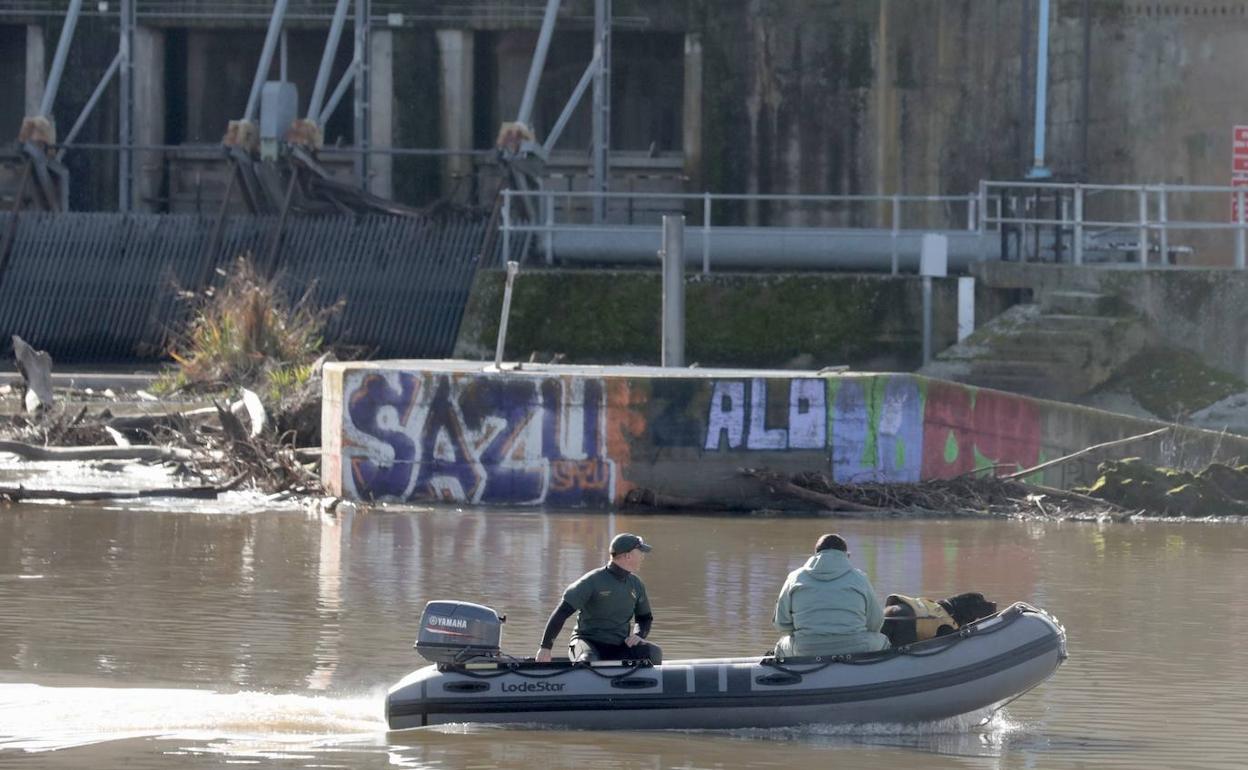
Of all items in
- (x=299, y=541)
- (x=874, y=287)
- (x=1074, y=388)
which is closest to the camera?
(x=299, y=541)

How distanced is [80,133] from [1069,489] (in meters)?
22.0

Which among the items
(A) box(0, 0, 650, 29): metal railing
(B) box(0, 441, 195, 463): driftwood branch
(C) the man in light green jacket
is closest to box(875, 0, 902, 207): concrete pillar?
(A) box(0, 0, 650, 29): metal railing

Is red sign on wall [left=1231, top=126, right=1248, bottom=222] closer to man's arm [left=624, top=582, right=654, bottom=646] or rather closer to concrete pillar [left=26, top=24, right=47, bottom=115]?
man's arm [left=624, top=582, right=654, bottom=646]

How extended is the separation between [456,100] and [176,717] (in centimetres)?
2493

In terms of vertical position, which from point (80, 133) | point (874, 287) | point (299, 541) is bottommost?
point (299, 541)

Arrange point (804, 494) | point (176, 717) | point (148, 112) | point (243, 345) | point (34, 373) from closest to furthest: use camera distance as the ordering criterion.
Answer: point (176, 717) → point (804, 494) → point (34, 373) → point (243, 345) → point (148, 112)

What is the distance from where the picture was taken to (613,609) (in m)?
11.9

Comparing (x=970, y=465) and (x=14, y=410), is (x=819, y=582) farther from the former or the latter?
(x=14, y=410)

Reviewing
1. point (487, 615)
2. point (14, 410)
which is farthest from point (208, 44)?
point (487, 615)

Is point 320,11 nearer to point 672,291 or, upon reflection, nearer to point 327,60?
point 327,60

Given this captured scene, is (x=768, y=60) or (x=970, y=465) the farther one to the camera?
(x=768, y=60)

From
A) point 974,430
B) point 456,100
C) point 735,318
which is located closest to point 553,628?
point 974,430

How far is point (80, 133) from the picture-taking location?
36500 mm

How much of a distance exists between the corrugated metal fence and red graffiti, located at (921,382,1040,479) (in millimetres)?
11604
